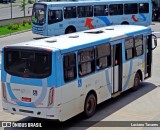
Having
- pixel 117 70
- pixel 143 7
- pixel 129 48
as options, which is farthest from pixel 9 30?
pixel 117 70

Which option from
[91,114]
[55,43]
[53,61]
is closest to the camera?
[53,61]

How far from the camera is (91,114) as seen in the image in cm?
1288

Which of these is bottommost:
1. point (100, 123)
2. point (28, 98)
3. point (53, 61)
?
point (100, 123)

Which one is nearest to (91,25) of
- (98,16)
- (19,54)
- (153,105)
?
(98,16)

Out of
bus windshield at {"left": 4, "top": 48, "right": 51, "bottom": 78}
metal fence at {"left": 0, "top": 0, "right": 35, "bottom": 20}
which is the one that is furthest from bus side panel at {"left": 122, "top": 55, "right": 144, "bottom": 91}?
metal fence at {"left": 0, "top": 0, "right": 35, "bottom": 20}

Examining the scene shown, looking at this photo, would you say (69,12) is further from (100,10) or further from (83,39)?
(83,39)

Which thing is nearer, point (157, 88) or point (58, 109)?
point (58, 109)

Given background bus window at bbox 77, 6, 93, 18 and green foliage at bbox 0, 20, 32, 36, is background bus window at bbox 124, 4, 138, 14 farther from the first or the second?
green foliage at bbox 0, 20, 32, 36

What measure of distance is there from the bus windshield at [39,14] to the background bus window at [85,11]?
128 inches

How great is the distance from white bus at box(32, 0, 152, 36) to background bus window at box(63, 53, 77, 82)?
19.0m

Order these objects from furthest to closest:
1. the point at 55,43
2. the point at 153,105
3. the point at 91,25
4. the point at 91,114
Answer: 1. the point at 91,25
2. the point at 153,105
3. the point at 91,114
4. the point at 55,43

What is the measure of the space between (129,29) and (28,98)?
5.94m

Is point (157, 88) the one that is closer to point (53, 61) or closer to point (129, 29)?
point (129, 29)

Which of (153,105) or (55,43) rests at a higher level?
(55,43)
